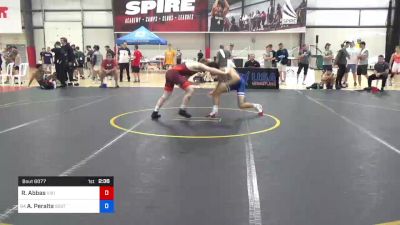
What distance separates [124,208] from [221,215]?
90 cm

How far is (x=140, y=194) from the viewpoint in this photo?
4137 millimetres

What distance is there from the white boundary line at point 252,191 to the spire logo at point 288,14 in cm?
2079

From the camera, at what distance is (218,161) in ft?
17.3

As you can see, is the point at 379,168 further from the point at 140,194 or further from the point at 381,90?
the point at 381,90

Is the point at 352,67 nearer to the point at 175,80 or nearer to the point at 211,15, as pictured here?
the point at 175,80

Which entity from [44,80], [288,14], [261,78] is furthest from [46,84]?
[288,14]

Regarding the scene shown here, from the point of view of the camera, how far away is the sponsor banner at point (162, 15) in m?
26.0

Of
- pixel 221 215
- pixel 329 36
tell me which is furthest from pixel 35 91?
pixel 329 36

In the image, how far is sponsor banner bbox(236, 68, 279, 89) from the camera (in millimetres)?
14375

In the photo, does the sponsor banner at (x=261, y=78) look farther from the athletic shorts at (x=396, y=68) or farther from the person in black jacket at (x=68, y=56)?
the person in black jacket at (x=68, y=56)
